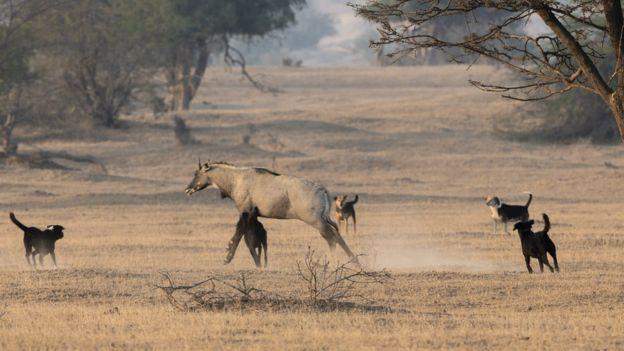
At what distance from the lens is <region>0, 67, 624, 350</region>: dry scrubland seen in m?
12.1

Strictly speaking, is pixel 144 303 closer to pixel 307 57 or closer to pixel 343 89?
pixel 343 89

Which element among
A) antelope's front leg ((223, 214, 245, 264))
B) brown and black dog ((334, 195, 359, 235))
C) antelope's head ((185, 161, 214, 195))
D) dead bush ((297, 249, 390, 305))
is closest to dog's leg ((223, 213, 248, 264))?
antelope's front leg ((223, 214, 245, 264))

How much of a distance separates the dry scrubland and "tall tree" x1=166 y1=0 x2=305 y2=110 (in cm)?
305

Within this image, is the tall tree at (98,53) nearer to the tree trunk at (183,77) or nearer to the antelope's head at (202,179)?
the tree trunk at (183,77)

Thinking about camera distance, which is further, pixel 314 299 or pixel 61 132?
pixel 61 132

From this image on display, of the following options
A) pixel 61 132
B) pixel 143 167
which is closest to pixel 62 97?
pixel 61 132

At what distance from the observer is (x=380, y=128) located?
55469 millimetres

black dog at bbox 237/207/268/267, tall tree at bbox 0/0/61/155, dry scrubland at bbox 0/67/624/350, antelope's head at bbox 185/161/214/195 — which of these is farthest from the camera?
tall tree at bbox 0/0/61/155

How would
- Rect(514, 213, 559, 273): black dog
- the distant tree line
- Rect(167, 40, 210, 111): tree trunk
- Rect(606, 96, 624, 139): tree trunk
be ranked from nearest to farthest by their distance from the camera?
Rect(606, 96, 624, 139): tree trunk, Rect(514, 213, 559, 273): black dog, the distant tree line, Rect(167, 40, 210, 111): tree trunk

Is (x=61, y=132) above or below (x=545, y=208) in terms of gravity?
above

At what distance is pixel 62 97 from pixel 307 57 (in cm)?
13533

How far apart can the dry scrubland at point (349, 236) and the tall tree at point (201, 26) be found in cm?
305

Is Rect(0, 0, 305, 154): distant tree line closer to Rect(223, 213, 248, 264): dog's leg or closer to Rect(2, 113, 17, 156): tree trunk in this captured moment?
Rect(2, 113, 17, 156): tree trunk

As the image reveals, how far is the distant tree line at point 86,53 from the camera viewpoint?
160 ft
